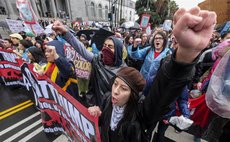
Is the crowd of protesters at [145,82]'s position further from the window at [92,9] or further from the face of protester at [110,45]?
the window at [92,9]

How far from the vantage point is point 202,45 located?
0.54 metres

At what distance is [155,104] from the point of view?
75cm

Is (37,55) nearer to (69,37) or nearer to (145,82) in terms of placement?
(69,37)

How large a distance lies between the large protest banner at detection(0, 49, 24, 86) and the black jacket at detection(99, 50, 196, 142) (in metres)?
3.90

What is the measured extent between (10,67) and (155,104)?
4.63 m

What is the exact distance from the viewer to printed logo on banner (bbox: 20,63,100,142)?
1.21 meters

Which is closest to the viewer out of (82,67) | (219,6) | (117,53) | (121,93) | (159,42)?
(121,93)

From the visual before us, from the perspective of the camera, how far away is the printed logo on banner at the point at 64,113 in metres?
1.21

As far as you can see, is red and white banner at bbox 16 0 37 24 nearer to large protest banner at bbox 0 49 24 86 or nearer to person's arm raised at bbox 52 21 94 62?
large protest banner at bbox 0 49 24 86

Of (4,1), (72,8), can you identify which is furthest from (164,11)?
(4,1)

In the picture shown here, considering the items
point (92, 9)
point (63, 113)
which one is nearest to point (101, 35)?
point (63, 113)

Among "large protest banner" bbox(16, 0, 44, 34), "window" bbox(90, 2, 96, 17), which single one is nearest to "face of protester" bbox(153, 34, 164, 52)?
"large protest banner" bbox(16, 0, 44, 34)

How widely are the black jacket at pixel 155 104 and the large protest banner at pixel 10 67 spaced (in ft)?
12.8

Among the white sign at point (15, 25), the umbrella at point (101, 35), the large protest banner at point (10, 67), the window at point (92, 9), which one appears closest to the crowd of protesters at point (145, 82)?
the umbrella at point (101, 35)
